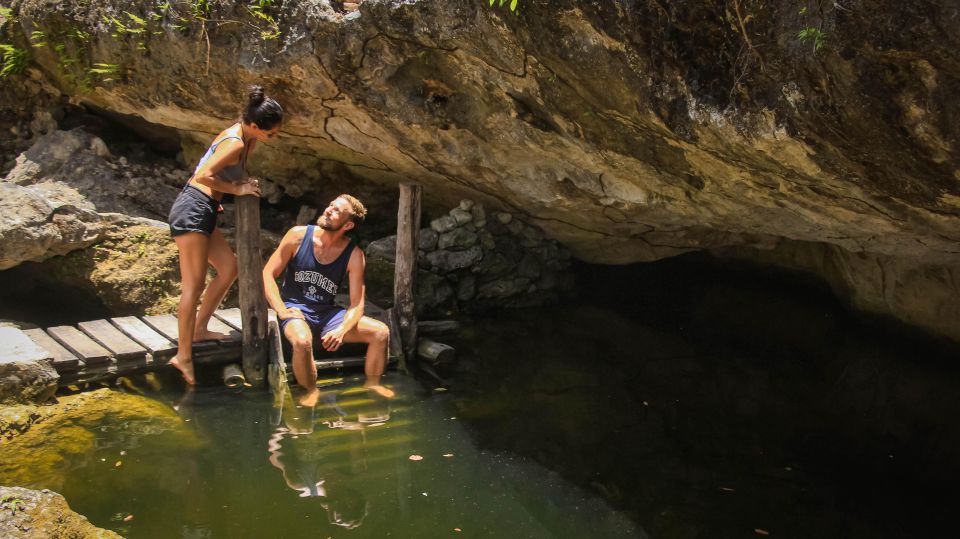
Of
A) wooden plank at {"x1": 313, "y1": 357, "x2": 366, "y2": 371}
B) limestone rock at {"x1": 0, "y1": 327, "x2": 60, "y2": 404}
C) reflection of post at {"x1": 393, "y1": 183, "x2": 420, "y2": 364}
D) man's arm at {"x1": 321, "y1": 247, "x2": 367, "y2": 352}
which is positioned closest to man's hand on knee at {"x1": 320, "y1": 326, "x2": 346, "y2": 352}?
man's arm at {"x1": 321, "y1": 247, "x2": 367, "y2": 352}

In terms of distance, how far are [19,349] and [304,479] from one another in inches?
87.9

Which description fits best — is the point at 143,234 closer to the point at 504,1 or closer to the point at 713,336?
the point at 504,1

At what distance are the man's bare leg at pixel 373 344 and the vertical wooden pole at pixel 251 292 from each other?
2.22ft

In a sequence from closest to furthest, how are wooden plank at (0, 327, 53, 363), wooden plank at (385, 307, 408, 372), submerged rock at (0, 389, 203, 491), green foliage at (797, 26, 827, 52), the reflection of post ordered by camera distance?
green foliage at (797, 26, 827, 52) < submerged rock at (0, 389, 203, 491) < wooden plank at (0, 327, 53, 363) < wooden plank at (385, 307, 408, 372) < the reflection of post

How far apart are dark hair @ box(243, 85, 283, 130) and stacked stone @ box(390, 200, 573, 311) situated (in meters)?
3.24

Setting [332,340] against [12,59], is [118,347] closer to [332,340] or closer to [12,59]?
[332,340]

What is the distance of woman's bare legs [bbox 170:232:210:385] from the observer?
620 centimetres

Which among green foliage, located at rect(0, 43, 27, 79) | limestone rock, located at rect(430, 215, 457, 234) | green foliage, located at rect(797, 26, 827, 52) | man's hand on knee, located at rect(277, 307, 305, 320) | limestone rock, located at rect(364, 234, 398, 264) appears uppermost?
green foliage, located at rect(0, 43, 27, 79)

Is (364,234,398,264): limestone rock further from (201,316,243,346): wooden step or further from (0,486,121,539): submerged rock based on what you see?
(0,486,121,539): submerged rock

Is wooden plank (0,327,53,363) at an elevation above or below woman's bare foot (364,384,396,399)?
above

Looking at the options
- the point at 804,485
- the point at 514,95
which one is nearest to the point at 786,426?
the point at 804,485

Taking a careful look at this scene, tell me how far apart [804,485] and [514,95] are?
3563mm

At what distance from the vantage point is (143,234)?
791 cm

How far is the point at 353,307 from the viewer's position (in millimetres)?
6809
